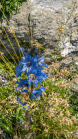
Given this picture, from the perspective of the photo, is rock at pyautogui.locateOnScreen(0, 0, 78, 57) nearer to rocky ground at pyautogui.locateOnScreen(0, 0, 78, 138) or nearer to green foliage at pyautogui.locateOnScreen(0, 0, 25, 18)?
rocky ground at pyautogui.locateOnScreen(0, 0, 78, 138)

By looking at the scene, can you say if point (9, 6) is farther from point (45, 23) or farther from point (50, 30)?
point (50, 30)

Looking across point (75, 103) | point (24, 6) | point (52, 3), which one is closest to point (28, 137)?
point (75, 103)

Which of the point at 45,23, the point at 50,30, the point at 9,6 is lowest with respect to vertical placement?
the point at 50,30

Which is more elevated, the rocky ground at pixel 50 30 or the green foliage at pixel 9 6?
the green foliage at pixel 9 6

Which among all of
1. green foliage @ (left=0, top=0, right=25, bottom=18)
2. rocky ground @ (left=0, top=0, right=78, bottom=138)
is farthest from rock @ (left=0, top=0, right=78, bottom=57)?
green foliage @ (left=0, top=0, right=25, bottom=18)

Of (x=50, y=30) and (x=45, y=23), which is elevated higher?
(x=45, y=23)

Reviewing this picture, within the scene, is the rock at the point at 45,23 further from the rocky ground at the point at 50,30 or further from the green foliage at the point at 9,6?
the green foliage at the point at 9,6

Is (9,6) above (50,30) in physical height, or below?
above

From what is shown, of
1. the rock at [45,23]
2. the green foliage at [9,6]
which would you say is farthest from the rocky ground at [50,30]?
the green foliage at [9,6]

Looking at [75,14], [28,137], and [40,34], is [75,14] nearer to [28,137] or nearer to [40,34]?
[40,34]

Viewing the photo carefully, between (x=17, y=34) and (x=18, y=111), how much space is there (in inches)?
68.9

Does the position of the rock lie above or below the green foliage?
below

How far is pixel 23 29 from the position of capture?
2908mm

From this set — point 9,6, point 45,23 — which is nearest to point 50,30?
point 45,23
